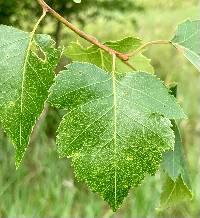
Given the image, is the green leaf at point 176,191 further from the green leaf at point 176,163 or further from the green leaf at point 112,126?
the green leaf at point 112,126

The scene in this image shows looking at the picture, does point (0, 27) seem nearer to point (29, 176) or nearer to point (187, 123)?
point (29, 176)

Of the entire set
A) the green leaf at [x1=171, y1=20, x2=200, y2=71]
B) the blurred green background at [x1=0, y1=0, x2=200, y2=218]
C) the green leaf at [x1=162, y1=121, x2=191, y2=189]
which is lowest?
the blurred green background at [x1=0, y1=0, x2=200, y2=218]

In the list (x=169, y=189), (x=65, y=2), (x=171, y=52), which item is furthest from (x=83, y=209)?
(x=171, y=52)

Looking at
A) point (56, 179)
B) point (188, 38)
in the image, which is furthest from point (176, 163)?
point (56, 179)

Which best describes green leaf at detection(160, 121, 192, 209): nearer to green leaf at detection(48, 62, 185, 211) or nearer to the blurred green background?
green leaf at detection(48, 62, 185, 211)

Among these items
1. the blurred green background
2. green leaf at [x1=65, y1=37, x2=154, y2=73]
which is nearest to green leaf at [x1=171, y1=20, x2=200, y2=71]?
green leaf at [x1=65, y1=37, x2=154, y2=73]
